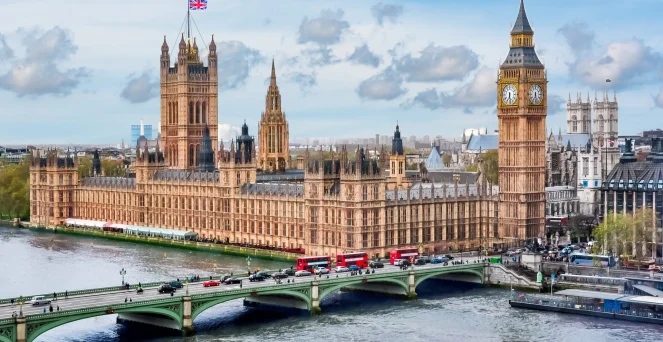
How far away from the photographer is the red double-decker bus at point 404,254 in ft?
Result: 321

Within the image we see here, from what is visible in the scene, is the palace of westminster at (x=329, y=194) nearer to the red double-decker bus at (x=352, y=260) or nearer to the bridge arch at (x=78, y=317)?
the red double-decker bus at (x=352, y=260)

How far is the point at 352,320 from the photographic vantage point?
79562 millimetres

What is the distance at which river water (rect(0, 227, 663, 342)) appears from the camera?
73812 millimetres

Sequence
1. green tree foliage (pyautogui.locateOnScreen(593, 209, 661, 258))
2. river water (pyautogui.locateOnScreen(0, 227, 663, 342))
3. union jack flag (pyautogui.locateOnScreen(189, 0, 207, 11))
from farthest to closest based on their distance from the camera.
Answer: union jack flag (pyautogui.locateOnScreen(189, 0, 207, 11))
green tree foliage (pyautogui.locateOnScreen(593, 209, 661, 258))
river water (pyautogui.locateOnScreen(0, 227, 663, 342))

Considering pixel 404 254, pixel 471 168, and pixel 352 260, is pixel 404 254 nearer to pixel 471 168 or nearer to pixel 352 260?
pixel 352 260

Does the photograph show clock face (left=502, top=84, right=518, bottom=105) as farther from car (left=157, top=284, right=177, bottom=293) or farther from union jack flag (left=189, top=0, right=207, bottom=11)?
union jack flag (left=189, top=0, right=207, bottom=11)

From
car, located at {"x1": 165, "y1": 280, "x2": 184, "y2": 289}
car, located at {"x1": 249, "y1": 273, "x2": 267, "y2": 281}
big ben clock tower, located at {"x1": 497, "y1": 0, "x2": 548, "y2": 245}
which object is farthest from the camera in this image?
big ben clock tower, located at {"x1": 497, "y1": 0, "x2": 548, "y2": 245}

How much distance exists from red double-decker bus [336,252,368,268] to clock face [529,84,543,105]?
91.5ft

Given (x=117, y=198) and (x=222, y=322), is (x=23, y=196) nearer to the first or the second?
(x=117, y=198)

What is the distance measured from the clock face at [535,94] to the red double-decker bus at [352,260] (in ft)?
91.5

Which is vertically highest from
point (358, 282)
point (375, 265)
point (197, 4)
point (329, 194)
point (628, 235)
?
point (197, 4)

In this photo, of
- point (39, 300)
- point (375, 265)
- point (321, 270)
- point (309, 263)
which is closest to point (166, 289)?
point (39, 300)

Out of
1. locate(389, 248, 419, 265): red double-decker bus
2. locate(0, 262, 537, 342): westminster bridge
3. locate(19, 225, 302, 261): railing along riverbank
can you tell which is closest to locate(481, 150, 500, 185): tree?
locate(19, 225, 302, 261): railing along riverbank

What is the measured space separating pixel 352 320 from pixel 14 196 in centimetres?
9797
